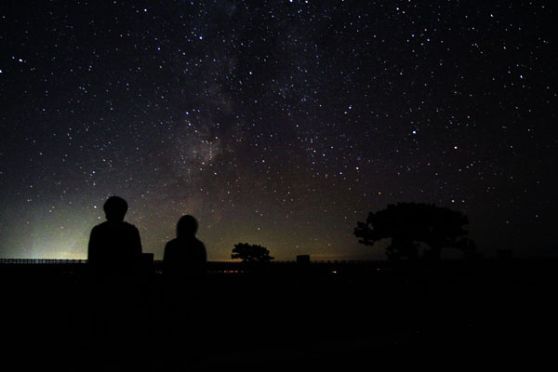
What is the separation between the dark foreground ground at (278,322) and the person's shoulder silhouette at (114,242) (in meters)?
0.21

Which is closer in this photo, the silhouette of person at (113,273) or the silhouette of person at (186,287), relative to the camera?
the silhouette of person at (113,273)

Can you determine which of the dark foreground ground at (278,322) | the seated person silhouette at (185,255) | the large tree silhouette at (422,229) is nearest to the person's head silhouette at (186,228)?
the seated person silhouette at (185,255)

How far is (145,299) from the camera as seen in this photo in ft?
15.9

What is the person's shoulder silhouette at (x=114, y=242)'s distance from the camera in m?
3.72

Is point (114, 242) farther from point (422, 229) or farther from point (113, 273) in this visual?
point (422, 229)

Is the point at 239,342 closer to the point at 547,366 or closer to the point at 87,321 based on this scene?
the point at 87,321

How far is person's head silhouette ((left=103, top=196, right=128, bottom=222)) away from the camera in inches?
149

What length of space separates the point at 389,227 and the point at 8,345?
24124 mm

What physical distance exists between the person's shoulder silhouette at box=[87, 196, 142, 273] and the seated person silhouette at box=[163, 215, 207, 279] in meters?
0.37

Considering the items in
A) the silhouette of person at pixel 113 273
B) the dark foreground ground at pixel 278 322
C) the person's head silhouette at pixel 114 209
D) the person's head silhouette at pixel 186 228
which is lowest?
the dark foreground ground at pixel 278 322

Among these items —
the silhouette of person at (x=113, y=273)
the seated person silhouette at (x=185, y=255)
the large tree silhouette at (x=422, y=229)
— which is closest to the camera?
the silhouette of person at (x=113, y=273)

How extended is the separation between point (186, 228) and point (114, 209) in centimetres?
76

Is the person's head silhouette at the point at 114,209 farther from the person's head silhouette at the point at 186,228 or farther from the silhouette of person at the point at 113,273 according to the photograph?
the person's head silhouette at the point at 186,228

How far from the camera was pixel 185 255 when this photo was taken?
4078 mm
